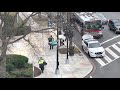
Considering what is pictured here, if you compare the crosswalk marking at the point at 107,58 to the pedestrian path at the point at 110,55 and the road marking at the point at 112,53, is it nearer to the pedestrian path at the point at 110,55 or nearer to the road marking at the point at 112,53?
the pedestrian path at the point at 110,55

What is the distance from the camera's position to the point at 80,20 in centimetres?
3069

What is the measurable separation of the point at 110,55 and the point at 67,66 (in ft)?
14.9

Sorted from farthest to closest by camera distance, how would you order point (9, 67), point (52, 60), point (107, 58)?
1. point (107, 58)
2. point (52, 60)
3. point (9, 67)

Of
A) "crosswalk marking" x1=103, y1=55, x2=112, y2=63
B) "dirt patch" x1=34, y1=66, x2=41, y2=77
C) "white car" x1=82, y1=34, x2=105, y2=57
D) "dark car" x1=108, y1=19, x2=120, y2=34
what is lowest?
"dirt patch" x1=34, y1=66, x2=41, y2=77

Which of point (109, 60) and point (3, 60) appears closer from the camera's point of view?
point (3, 60)

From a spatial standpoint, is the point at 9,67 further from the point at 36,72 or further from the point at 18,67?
the point at 36,72

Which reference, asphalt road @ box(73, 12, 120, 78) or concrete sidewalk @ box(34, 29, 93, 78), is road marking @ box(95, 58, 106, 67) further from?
concrete sidewalk @ box(34, 29, 93, 78)

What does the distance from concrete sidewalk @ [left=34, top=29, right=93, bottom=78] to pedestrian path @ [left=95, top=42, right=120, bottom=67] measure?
1076mm

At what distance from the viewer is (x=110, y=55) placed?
85.4 ft

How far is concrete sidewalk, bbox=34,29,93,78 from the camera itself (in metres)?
21.5

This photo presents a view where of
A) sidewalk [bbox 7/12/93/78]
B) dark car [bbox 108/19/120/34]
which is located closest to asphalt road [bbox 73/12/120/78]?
dark car [bbox 108/19/120/34]

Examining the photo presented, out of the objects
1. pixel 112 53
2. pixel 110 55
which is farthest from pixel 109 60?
pixel 112 53

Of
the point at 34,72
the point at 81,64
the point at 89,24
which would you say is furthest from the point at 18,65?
the point at 89,24
